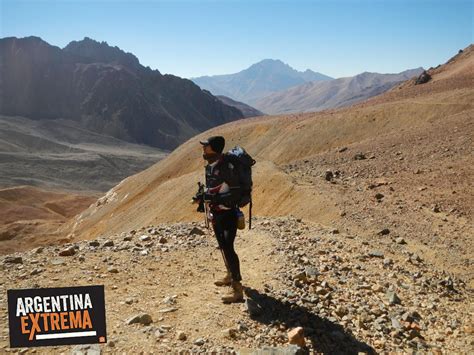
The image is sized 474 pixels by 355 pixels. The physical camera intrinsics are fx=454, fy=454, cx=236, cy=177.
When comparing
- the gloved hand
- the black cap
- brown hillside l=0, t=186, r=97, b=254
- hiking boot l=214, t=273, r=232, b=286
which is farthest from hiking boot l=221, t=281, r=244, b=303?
brown hillside l=0, t=186, r=97, b=254

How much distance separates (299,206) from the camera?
16.7 meters

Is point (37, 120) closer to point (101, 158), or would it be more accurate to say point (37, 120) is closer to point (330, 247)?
point (101, 158)

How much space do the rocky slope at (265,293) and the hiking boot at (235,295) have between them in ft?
0.32

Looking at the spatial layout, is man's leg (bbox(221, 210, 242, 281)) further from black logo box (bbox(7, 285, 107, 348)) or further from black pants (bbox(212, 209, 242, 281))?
black logo box (bbox(7, 285, 107, 348))

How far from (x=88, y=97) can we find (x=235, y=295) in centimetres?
13116

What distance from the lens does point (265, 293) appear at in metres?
6.34

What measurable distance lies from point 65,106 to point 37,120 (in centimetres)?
1192

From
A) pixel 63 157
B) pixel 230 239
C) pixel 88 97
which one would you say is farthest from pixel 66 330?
pixel 88 97

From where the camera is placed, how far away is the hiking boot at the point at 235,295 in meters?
6.04

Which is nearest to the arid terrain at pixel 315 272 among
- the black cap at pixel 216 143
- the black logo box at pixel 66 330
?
the black logo box at pixel 66 330

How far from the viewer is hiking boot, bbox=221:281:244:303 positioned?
6043 millimetres

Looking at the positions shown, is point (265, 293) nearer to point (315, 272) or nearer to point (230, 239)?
point (230, 239)

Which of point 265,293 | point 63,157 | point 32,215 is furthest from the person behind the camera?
point 63,157

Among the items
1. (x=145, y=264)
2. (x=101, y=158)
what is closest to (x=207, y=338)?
(x=145, y=264)
